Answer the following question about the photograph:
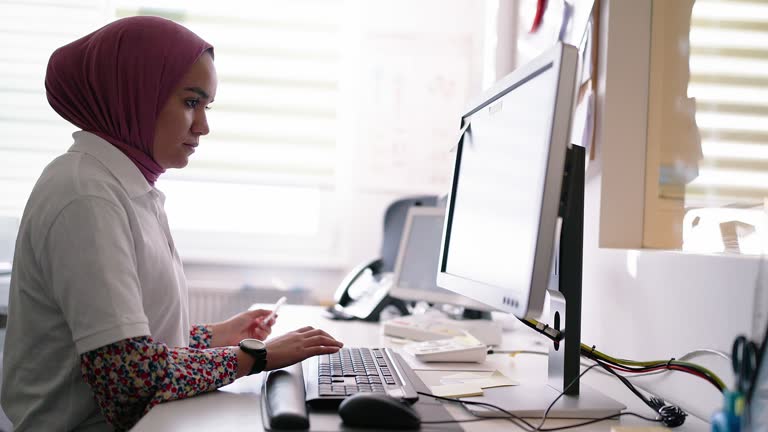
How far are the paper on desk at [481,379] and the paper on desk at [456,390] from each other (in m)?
0.03

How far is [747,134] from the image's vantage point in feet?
3.54

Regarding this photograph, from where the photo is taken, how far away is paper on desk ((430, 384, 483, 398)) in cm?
93

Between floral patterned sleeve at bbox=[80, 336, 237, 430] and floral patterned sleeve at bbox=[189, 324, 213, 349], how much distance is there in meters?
0.37

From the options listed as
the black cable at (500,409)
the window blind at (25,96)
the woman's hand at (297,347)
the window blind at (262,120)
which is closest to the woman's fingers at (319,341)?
the woman's hand at (297,347)

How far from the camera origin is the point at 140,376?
860 mm

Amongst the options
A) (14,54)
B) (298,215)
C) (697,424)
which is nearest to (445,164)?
(298,215)

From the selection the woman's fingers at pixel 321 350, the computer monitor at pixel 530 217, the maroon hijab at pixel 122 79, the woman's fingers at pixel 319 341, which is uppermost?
the maroon hijab at pixel 122 79

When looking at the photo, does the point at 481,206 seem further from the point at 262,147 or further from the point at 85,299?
the point at 262,147

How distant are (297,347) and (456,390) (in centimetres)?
27

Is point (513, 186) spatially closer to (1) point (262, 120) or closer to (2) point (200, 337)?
(2) point (200, 337)

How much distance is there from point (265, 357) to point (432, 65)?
255 centimetres

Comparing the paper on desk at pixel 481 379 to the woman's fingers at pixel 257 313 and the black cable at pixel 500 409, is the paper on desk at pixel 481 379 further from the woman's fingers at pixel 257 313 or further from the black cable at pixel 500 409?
the woman's fingers at pixel 257 313

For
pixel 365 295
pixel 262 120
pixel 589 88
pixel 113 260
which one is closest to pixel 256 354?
pixel 113 260

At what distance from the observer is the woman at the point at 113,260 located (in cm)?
87
